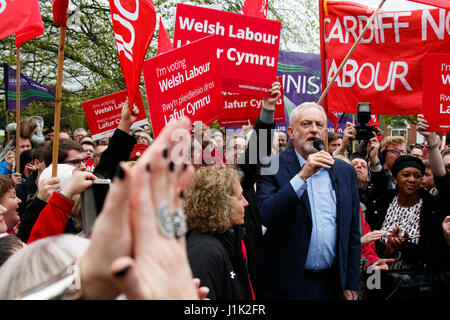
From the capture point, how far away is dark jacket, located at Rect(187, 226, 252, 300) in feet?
7.66

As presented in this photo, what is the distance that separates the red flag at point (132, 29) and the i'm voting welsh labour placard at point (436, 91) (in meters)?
2.52

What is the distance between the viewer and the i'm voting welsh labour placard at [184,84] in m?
3.71

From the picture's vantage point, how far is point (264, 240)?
10.5 ft

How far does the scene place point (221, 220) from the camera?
2.54 meters

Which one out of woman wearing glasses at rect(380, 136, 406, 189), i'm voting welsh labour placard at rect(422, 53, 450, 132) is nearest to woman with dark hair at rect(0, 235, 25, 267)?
i'm voting welsh labour placard at rect(422, 53, 450, 132)

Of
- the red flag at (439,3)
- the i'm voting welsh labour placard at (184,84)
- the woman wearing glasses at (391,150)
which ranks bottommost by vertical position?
the woman wearing glasses at (391,150)

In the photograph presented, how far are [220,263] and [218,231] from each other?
20cm

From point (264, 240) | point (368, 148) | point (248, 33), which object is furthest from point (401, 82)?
point (264, 240)

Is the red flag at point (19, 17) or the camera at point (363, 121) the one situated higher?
the red flag at point (19, 17)

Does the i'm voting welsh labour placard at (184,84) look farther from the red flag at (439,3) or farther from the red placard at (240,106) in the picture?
the red flag at (439,3)

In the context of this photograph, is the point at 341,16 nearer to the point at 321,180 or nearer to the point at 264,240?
the point at 321,180

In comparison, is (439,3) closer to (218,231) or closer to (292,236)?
(292,236)

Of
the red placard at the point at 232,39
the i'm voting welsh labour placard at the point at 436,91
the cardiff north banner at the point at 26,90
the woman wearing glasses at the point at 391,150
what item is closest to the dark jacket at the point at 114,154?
the red placard at the point at 232,39

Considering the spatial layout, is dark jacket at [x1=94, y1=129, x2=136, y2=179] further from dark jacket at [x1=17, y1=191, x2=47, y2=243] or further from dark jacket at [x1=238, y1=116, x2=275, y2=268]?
dark jacket at [x1=238, y1=116, x2=275, y2=268]
